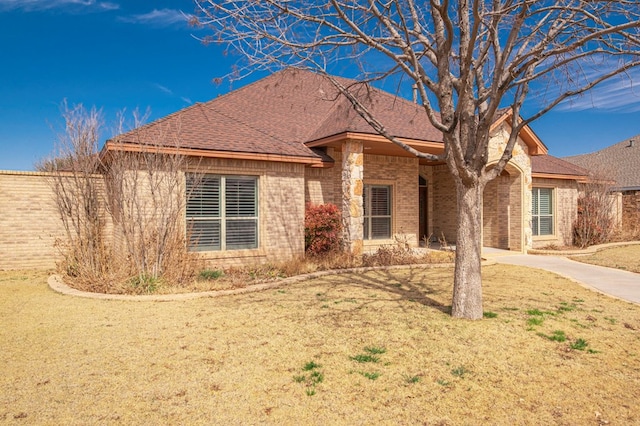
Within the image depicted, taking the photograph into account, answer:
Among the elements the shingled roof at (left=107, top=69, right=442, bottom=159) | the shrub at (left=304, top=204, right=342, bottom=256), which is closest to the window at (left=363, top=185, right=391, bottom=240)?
the shingled roof at (left=107, top=69, right=442, bottom=159)

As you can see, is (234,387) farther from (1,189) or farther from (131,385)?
(1,189)

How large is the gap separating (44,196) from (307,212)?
7.43m

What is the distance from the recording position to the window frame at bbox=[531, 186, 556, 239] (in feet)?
54.5

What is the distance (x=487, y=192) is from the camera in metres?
16.5

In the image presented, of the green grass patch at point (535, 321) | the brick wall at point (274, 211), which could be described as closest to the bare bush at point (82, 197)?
the brick wall at point (274, 211)

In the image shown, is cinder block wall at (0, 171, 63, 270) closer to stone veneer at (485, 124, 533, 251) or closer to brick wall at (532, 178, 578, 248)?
stone veneer at (485, 124, 533, 251)

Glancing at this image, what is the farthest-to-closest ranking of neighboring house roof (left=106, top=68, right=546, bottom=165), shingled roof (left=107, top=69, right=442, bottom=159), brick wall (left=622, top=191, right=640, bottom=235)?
brick wall (left=622, top=191, right=640, bottom=235) < shingled roof (left=107, top=69, right=442, bottom=159) < neighboring house roof (left=106, top=68, right=546, bottom=165)

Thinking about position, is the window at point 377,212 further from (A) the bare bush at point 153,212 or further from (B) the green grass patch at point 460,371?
(B) the green grass patch at point 460,371

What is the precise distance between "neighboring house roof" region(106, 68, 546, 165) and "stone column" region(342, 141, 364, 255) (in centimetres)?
63

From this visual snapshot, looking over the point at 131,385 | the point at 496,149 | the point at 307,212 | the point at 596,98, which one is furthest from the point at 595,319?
the point at 496,149

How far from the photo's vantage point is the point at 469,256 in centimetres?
621

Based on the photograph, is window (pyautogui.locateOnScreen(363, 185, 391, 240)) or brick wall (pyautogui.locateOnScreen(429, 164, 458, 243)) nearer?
window (pyautogui.locateOnScreen(363, 185, 391, 240))

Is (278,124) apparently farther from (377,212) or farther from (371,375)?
Answer: (371,375)

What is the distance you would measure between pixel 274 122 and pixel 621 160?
28.4 m
